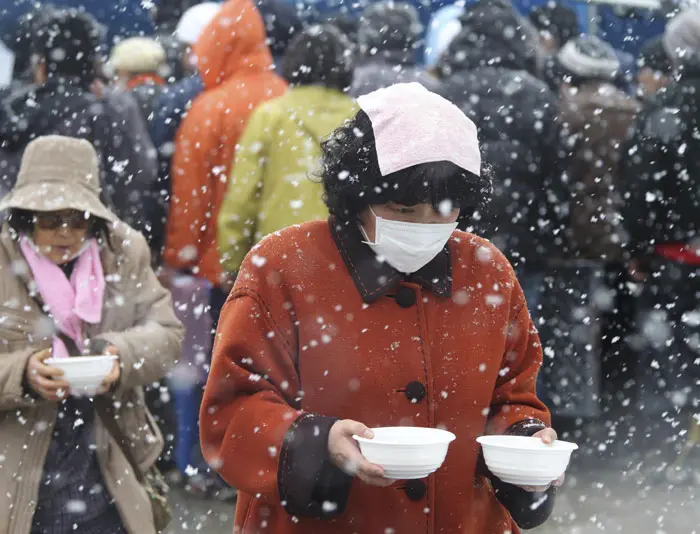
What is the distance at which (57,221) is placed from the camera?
4.04 metres

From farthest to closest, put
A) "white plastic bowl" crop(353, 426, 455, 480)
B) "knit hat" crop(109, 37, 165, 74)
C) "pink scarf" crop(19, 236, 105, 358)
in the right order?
1. "knit hat" crop(109, 37, 165, 74)
2. "pink scarf" crop(19, 236, 105, 358)
3. "white plastic bowl" crop(353, 426, 455, 480)

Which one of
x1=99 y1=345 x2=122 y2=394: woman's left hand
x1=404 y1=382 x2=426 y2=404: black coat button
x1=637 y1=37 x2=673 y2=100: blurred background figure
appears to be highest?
x1=404 y1=382 x2=426 y2=404: black coat button

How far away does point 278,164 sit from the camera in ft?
16.8

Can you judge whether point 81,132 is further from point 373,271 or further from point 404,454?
point 404,454

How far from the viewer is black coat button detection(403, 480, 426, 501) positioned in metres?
2.59

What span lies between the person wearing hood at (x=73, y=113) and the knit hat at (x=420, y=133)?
3193mm

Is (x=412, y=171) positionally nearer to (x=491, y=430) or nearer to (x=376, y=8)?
(x=491, y=430)

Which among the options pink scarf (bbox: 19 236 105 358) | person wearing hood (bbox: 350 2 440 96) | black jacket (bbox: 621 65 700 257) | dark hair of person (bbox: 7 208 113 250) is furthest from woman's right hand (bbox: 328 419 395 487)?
black jacket (bbox: 621 65 700 257)

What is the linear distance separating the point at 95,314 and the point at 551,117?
2.99m

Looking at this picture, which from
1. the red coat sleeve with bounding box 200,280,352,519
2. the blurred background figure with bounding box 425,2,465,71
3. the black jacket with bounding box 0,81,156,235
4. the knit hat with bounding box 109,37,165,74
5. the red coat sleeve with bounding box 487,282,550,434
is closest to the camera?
the red coat sleeve with bounding box 200,280,352,519

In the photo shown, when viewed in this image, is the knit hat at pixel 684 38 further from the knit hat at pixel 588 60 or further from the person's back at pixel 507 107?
the person's back at pixel 507 107

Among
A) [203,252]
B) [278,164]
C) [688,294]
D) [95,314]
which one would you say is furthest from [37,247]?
[688,294]

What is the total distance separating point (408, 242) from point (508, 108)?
128 inches

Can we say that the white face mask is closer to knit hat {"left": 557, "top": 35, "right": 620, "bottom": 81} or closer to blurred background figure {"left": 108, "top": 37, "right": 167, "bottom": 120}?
knit hat {"left": 557, "top": 35, "right": 620, "bottom": 81}
